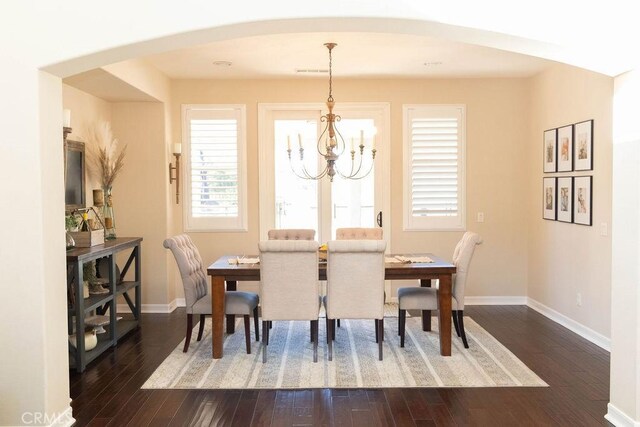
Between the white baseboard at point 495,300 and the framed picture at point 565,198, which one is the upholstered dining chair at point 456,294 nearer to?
the framed picture at point 565,198

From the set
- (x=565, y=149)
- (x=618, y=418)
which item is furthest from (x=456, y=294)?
(x=565, y=149)

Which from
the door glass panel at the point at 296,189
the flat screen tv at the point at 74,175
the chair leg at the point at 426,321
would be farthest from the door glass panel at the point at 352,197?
the flat screen tv at the point at 74,175

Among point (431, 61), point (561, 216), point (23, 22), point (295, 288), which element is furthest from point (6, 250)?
point (561, 216)

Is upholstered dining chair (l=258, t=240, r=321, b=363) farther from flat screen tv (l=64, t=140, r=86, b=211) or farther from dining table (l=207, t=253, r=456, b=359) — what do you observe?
flat screen tv (l=64, t=140, r=86, b=211)

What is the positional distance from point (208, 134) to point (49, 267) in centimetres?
353

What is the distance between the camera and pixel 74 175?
4.97 m

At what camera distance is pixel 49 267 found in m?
2.98

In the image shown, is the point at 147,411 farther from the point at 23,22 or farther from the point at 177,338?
the point at 23,22

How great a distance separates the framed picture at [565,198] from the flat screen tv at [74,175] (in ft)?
15.5

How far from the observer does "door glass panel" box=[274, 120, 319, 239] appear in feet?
20.9

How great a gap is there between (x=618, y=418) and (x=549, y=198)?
3.02 meters

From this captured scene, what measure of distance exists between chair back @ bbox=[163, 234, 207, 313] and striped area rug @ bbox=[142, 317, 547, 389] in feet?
1.55

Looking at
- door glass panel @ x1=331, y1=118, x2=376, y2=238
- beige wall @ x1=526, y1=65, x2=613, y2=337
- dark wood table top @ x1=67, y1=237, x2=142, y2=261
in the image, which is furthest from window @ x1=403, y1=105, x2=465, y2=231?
dark wood table top @ x1=67, y1=237, x2=142, y2=261

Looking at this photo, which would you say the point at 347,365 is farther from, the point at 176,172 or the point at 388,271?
the point at 176,172
